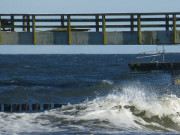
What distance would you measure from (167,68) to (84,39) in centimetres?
672

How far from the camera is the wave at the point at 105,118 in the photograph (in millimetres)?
18828

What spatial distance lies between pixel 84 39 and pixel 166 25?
15.9ft

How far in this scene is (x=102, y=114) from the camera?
70.1 ft

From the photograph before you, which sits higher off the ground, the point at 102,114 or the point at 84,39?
the point at 84,39

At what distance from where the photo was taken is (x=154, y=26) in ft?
104

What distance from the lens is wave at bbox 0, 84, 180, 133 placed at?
61.8 ft

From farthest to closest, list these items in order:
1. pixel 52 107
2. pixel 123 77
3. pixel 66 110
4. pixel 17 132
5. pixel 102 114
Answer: pixel 123 77 → pixel 52 107 → pixel 66 110 → pixel 102 114 → pixel 17 132

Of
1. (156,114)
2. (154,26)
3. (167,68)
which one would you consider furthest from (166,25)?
(156,114)

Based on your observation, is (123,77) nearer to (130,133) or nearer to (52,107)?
(52,107)

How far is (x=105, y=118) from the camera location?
2073cm

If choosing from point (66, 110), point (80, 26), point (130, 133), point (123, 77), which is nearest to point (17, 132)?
point (130, 133)

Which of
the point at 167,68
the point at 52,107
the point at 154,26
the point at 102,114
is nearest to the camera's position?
the point at 102,114

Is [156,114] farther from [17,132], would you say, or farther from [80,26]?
[80,26]

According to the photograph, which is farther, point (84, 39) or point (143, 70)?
point (143, 70)
